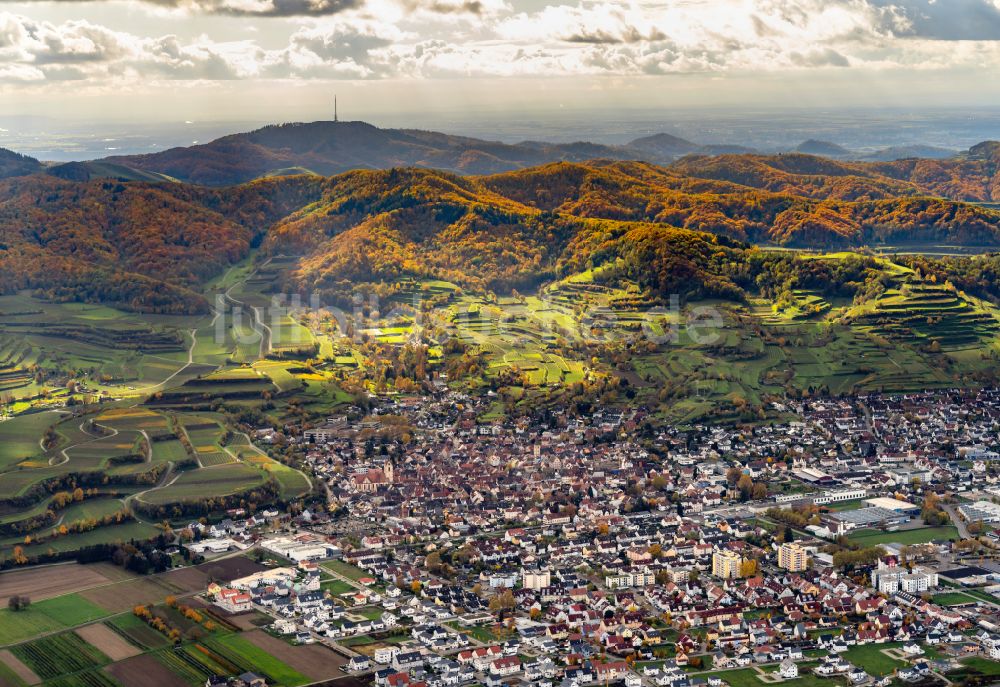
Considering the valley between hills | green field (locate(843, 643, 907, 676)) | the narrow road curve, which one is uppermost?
the valley between hills

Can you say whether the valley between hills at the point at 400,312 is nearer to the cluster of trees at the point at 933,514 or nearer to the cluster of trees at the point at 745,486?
the cluster of trees at the point at 745,486

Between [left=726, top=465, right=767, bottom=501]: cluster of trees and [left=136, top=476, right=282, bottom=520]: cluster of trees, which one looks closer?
[left=136, top=476, right=282, bottom=520]: cluster of trees

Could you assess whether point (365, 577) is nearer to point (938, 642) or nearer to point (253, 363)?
point (938, 642)

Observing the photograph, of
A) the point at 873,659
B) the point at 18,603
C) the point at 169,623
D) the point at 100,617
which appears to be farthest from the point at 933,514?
the point at 18,603

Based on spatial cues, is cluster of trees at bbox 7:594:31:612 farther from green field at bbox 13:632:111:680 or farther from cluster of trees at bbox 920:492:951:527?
cluster of trees at bbox 920:492:951:527

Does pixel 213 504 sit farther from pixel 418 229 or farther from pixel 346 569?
pixel 418 229

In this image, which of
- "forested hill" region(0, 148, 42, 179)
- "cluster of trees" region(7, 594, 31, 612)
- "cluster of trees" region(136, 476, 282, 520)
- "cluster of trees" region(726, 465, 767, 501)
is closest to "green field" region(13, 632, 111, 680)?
"cluster of trees" region(7, 594, 31, 612)

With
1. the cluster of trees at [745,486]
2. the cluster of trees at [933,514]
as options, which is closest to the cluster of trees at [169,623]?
the cluster of trees at [745,486]

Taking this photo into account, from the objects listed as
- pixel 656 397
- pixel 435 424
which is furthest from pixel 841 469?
pixel 435 424
